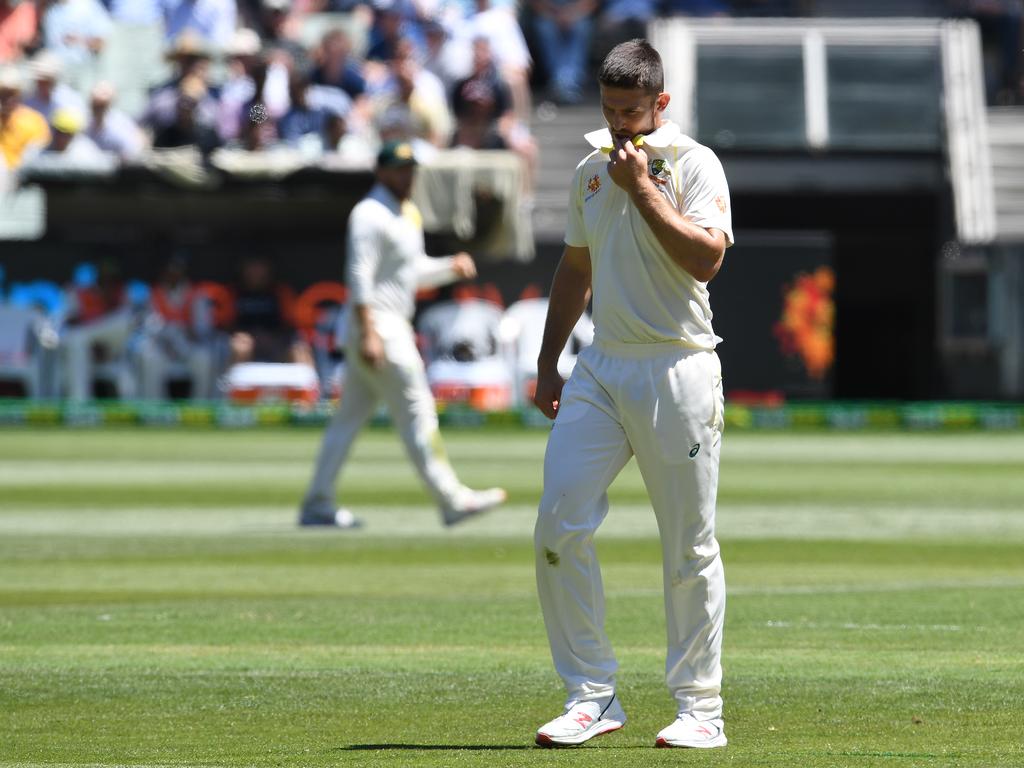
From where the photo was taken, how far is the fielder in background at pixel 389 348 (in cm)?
1143

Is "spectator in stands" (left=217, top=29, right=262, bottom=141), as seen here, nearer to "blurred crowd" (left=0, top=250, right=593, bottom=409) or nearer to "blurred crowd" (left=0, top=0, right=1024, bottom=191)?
"blurred crowd" (left=0, top=0, right=1024, bottom=191)

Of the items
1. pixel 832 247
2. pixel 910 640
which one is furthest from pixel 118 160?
pixel 910 640

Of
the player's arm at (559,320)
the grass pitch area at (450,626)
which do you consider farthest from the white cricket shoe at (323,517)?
the player's arm at (559,320)

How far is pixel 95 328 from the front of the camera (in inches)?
837

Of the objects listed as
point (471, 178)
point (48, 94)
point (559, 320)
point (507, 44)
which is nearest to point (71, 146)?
point (48, 94)

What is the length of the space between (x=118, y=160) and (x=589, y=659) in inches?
666

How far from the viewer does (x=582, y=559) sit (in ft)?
18.3

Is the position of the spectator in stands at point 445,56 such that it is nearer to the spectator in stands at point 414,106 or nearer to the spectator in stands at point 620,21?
the spectator in stands at point 414,106

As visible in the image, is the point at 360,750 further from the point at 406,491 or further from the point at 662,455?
the point at 406,491

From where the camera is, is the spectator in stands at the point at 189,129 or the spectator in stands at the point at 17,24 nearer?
the spectator in stands at the point at 189,129

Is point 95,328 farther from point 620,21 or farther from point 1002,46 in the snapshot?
point 1002,46

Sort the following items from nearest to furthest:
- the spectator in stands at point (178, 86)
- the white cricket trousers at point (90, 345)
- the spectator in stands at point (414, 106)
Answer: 1. the white cricket trousers at point (90, 345)
2. the spectator in stands at point (414, 106)
3. the spectator in stands at point (178, 86)

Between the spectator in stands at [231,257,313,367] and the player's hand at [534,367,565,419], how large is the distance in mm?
15504

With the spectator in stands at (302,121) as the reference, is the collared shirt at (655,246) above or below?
below
